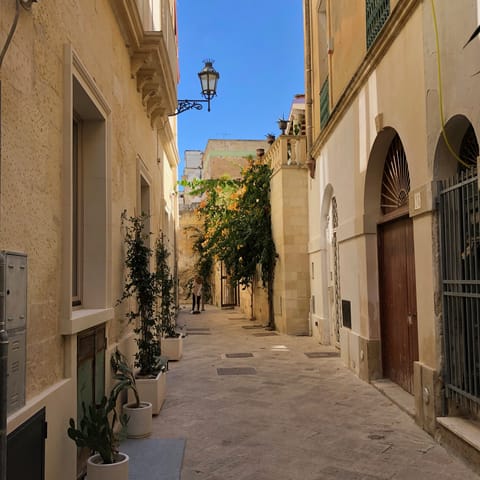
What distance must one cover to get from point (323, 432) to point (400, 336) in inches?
84.9

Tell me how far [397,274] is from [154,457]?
4.10 m

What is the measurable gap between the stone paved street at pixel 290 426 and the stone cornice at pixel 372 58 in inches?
171

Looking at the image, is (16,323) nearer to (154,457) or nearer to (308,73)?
(154,457)

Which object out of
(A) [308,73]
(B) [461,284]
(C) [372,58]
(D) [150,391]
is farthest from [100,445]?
(A) [308,73]

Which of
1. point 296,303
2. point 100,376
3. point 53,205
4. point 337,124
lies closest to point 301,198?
point 296,303

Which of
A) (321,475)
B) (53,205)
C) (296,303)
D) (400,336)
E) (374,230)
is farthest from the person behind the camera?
(296,303)

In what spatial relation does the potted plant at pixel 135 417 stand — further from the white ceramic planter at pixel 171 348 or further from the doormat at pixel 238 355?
the doormat at pixel 238 355

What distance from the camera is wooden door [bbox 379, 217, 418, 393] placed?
278 inches

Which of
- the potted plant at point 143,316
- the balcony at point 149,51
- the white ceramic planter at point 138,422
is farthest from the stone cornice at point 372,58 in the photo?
the white ceramic planter at point 138,422

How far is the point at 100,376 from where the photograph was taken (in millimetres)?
5238

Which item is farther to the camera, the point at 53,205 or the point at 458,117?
the point at 458,117

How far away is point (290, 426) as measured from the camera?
6.17 metres

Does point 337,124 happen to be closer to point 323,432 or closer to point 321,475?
point 323,432

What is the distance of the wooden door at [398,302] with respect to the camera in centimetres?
707
